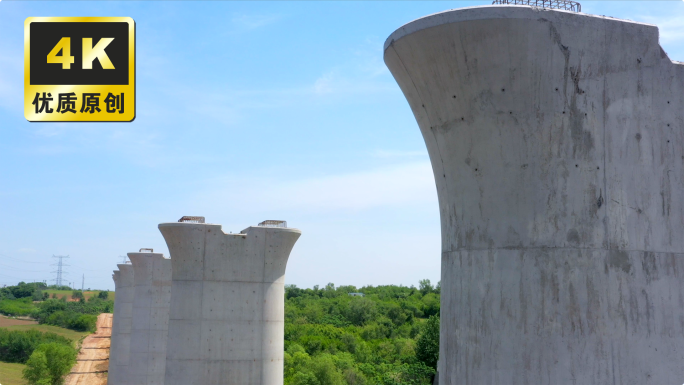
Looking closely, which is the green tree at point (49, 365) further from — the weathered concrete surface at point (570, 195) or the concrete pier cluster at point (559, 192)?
the weathered concrete surface at point (570, 195)

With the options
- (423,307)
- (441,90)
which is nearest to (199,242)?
(441,90)

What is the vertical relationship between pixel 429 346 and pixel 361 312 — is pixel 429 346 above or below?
below

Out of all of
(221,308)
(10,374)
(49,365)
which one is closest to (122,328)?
(49,365)

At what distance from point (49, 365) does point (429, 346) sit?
32.5 metres

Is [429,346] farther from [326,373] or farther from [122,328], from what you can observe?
[122,328]

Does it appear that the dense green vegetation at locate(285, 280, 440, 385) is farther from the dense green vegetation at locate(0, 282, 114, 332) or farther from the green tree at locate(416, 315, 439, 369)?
the dense green vegetation at locate(0, 282, 114, 332)

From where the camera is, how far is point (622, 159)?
7809mm

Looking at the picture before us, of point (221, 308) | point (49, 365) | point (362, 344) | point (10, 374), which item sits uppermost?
point (221, 308)

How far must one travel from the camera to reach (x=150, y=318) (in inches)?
1231

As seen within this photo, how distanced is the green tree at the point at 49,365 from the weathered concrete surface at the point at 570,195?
53.3m

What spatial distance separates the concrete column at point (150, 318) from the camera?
1217 inches

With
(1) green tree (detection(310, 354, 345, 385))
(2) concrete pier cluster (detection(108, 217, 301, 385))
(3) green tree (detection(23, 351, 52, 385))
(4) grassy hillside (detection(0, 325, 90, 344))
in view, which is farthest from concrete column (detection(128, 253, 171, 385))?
(4) grassy hillside (detection(0, 325, 90, 344))

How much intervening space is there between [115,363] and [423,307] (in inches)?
2303

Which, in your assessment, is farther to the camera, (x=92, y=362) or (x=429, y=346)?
(x=92, y=362)
